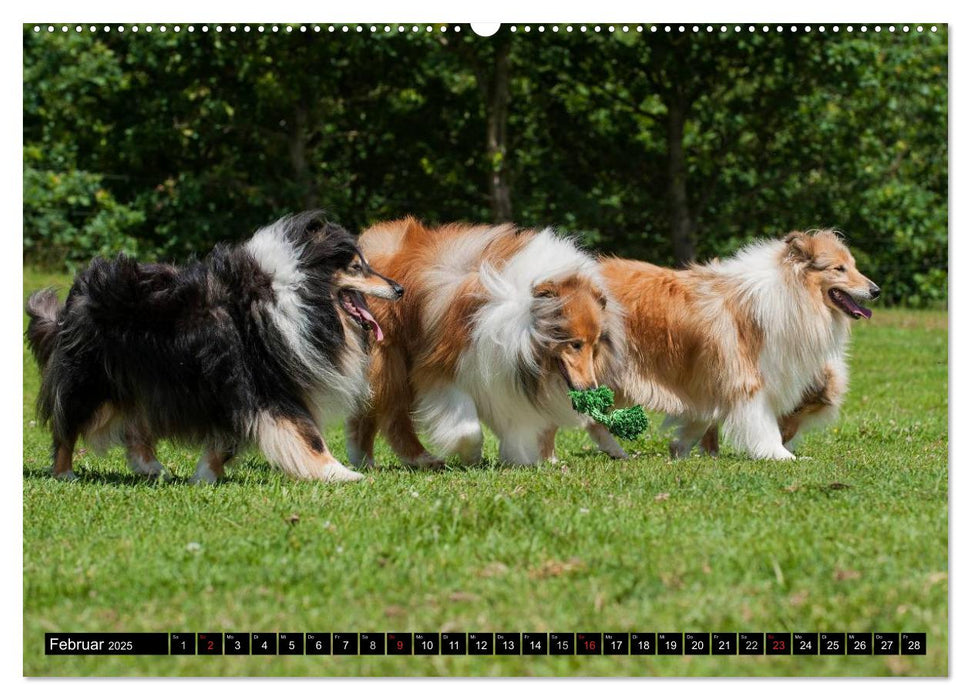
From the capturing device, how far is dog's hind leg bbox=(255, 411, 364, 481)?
644 centimetres

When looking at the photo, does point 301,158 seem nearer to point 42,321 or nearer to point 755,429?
point 42,321

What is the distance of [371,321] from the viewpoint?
22.4 feet

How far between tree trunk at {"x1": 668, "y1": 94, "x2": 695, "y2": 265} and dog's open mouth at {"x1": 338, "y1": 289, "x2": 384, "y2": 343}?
297 inches

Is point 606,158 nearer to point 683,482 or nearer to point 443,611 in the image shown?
point 683,482

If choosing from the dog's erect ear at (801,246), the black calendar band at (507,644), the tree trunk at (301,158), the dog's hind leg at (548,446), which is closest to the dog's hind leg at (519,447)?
the dog's hind leg at (548,446)

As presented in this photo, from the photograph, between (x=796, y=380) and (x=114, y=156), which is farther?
(x=114, y=156)

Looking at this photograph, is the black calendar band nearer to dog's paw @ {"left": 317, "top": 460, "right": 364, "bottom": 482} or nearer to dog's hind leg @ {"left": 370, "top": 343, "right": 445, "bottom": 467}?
dog's paw @ {"left": 317, "top": 460, "right": 364, "bottom": 482}

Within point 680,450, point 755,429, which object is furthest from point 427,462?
point 755,429

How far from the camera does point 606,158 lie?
14398mm

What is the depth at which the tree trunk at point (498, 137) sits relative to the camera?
12.4 meters

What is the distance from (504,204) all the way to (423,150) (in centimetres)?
117

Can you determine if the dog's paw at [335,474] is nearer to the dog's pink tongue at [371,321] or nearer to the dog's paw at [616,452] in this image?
the dog's pink tongue at [371,321]

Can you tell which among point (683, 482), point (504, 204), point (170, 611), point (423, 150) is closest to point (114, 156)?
point (423, 150)
